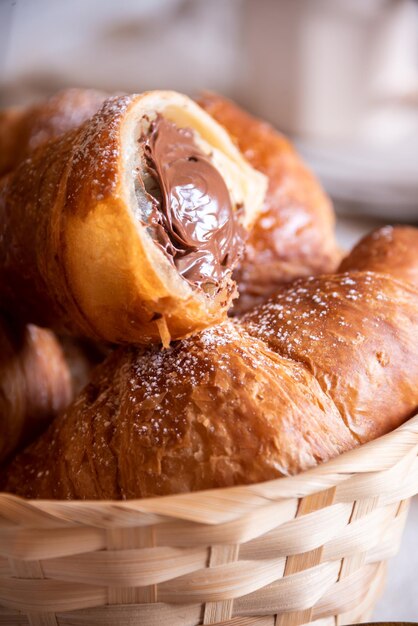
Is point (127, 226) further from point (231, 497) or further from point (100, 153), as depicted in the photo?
point (231, 497)

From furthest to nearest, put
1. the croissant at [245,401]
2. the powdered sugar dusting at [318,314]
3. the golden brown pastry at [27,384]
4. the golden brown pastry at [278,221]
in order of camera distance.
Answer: the golden brown pastry at [278,221], the golden brown pastry at [27,384], the powdered sugar dusting at [318,314], the croissant at [245,401]

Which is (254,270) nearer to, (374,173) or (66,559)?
(66,559)

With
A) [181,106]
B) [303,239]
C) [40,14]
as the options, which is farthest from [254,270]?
[40,14]

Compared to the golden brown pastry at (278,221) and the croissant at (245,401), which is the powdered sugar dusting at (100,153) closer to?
the croissant at (245,401)

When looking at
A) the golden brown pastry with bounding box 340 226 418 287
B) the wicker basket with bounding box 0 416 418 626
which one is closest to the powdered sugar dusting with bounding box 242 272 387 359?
the golden brown pastry with bounding box 340 226 418 287

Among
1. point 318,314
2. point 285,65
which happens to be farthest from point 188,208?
point 285,65

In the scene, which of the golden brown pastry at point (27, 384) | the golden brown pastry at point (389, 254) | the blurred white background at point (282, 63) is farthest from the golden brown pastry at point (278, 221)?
the blurred white background at point (282, 63)
